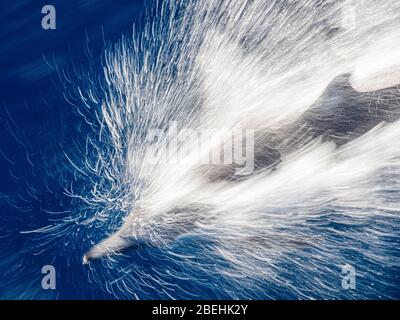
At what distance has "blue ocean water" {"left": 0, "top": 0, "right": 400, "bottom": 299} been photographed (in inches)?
154

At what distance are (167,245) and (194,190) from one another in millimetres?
511

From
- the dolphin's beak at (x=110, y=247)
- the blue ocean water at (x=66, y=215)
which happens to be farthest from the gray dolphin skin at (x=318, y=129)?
the blue ocean water at (x=66, y=215)

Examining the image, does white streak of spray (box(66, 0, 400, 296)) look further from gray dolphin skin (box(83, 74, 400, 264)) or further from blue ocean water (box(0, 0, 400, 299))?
blue ocean water (box(0, 0, 400, 299))

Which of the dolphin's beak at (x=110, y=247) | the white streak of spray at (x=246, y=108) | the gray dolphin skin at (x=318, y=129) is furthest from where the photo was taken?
the dolphin's beak at (x=110, y=247)

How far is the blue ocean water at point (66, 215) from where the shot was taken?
12.8 feet

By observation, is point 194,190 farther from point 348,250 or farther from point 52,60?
point 52,60

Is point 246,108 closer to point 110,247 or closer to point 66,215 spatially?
point 110,247

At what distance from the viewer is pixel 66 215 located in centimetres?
457

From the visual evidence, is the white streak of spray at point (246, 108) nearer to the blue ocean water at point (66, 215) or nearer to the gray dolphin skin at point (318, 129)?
A: the gray dolphin skin at point (318, 129)

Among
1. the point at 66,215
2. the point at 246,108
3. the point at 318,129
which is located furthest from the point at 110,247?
the point at 318,129

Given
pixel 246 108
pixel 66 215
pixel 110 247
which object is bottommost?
pixel 110 247

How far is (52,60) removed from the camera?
5.15 m

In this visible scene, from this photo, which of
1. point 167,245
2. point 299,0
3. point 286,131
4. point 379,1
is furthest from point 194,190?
point 379,1

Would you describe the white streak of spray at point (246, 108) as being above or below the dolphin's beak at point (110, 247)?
above
